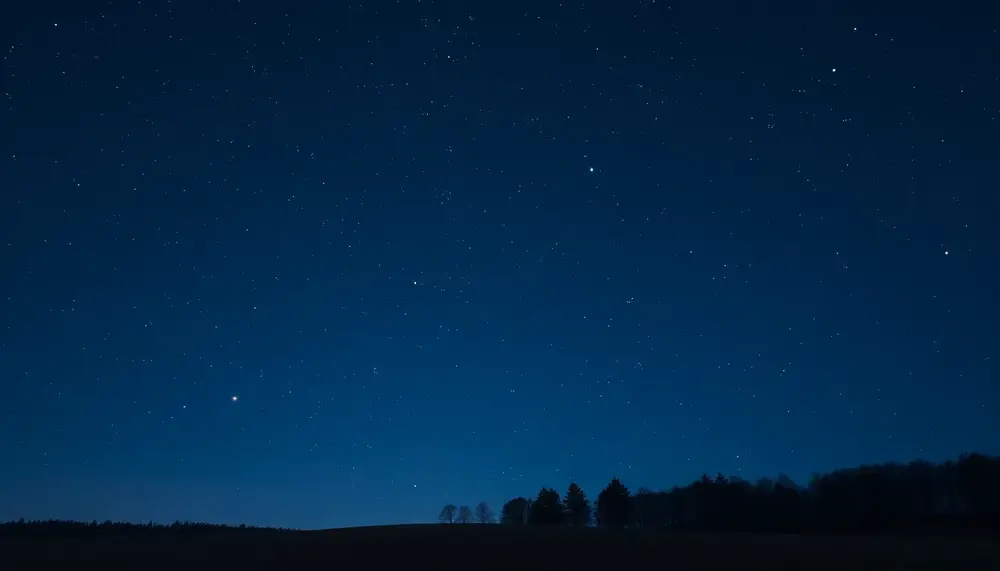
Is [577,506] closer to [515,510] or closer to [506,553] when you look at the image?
[515,510]

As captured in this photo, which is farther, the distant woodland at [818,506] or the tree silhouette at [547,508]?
the tree silhouette at [547,508]

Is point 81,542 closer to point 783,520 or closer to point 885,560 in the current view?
point 885,560

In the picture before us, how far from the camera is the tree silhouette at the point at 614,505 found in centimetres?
8412

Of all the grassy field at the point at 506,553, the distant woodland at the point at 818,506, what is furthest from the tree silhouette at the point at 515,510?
the grassy field at the point at 506,553

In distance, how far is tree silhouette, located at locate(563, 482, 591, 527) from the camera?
88562mm

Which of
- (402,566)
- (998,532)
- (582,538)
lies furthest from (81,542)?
(998,532)

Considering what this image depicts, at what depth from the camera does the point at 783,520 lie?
6850cm

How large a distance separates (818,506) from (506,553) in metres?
52.4

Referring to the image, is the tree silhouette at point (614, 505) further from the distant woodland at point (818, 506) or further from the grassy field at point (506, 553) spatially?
the grassy field at point (506, 553)

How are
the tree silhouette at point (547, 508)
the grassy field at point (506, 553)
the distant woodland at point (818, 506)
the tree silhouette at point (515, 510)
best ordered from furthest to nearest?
1. the tree silhouette at point (515, 510)
2. the tree silhouette at point (547, 508)
3. the distant woodland at point (818, 506)
4. the grassy field at point (506, 553)

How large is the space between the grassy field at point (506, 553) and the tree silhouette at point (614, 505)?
48867 millimetres

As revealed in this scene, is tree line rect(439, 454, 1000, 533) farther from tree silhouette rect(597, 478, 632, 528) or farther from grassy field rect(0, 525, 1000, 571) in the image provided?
grassy field rect(0, 525, 1000, 571)

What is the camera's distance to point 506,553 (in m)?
28.5

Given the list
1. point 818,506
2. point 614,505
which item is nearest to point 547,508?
point 614,505
